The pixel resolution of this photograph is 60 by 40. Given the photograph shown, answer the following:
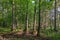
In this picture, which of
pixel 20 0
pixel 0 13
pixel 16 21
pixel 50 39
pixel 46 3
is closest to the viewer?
pixel 50 39

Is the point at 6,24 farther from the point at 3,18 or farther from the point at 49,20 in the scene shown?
the point at 49,20

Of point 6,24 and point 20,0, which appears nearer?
point 20,0

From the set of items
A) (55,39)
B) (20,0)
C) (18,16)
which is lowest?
(55,39)

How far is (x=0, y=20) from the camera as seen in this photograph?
4100 cm

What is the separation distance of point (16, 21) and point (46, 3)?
19.4 metres

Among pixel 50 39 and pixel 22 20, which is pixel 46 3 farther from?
pixel 22 20

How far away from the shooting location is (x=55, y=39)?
746 inches

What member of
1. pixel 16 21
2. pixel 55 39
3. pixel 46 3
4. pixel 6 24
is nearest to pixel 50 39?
pixel 55 39

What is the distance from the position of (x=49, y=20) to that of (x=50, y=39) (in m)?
25.0

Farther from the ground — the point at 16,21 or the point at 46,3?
the point at 46,3

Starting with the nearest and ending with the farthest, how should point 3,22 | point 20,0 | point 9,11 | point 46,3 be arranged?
point 46,3
point 20,0
point 9,11
point 3,22

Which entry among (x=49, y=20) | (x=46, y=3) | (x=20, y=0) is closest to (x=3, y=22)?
(x=49, y=20)

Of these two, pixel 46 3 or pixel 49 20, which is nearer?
pixel 46 3

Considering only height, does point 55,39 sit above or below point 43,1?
below
